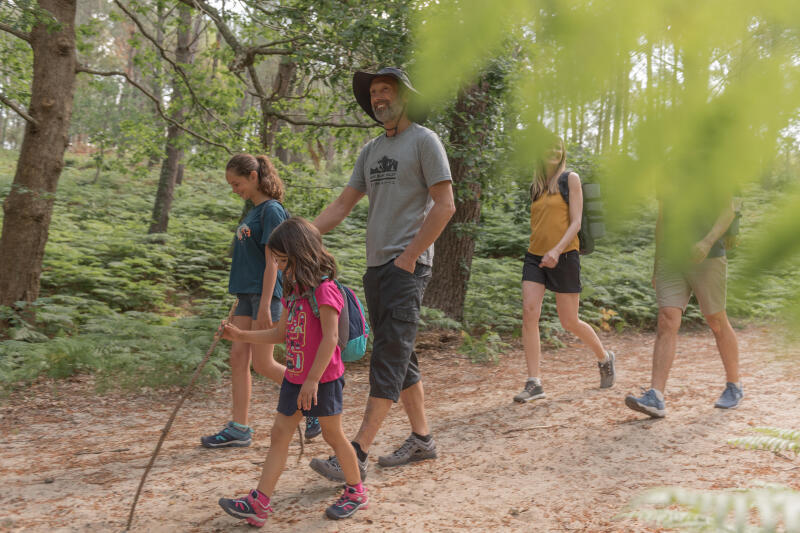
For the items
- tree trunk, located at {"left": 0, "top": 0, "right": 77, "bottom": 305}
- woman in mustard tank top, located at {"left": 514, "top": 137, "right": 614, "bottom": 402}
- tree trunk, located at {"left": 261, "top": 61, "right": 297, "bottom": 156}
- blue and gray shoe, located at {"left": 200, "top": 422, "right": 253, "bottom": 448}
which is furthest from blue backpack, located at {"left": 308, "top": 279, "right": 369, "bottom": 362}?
tree trunk, located at {"left": 261, "top": 61, "right": 297, "bottom": 156}

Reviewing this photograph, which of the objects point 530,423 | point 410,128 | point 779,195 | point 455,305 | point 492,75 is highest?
point 410,128

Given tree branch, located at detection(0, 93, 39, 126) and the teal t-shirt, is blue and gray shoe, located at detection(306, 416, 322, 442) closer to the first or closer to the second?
the teal t-shirt

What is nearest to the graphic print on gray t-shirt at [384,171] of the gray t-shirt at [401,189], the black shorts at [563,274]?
the gray t-shirt at [401,189]

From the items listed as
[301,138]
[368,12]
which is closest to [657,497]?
[368,12]

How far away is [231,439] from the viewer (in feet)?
Result: 12.1

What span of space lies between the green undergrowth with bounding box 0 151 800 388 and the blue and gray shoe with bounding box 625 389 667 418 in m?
0.79

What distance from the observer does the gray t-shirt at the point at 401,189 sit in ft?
9.40

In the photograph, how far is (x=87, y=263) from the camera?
9906 mm

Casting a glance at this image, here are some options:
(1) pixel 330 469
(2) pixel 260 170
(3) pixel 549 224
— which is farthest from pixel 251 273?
(3) pixel 549 224

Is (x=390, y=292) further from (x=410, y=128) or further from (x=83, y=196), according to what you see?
(x=83, y=196)

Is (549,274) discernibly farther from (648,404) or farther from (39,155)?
(39,155)

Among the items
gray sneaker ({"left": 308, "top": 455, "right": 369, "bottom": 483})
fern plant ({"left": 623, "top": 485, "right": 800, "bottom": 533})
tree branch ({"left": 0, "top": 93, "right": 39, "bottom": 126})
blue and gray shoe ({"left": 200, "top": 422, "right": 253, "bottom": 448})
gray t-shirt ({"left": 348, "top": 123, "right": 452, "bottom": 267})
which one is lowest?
blue and gray shoe ({"left": 200, "top": 422, "right": 253, "bottom": 448})

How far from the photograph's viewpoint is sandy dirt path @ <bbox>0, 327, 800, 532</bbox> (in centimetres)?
267

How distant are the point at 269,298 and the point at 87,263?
7994mm
